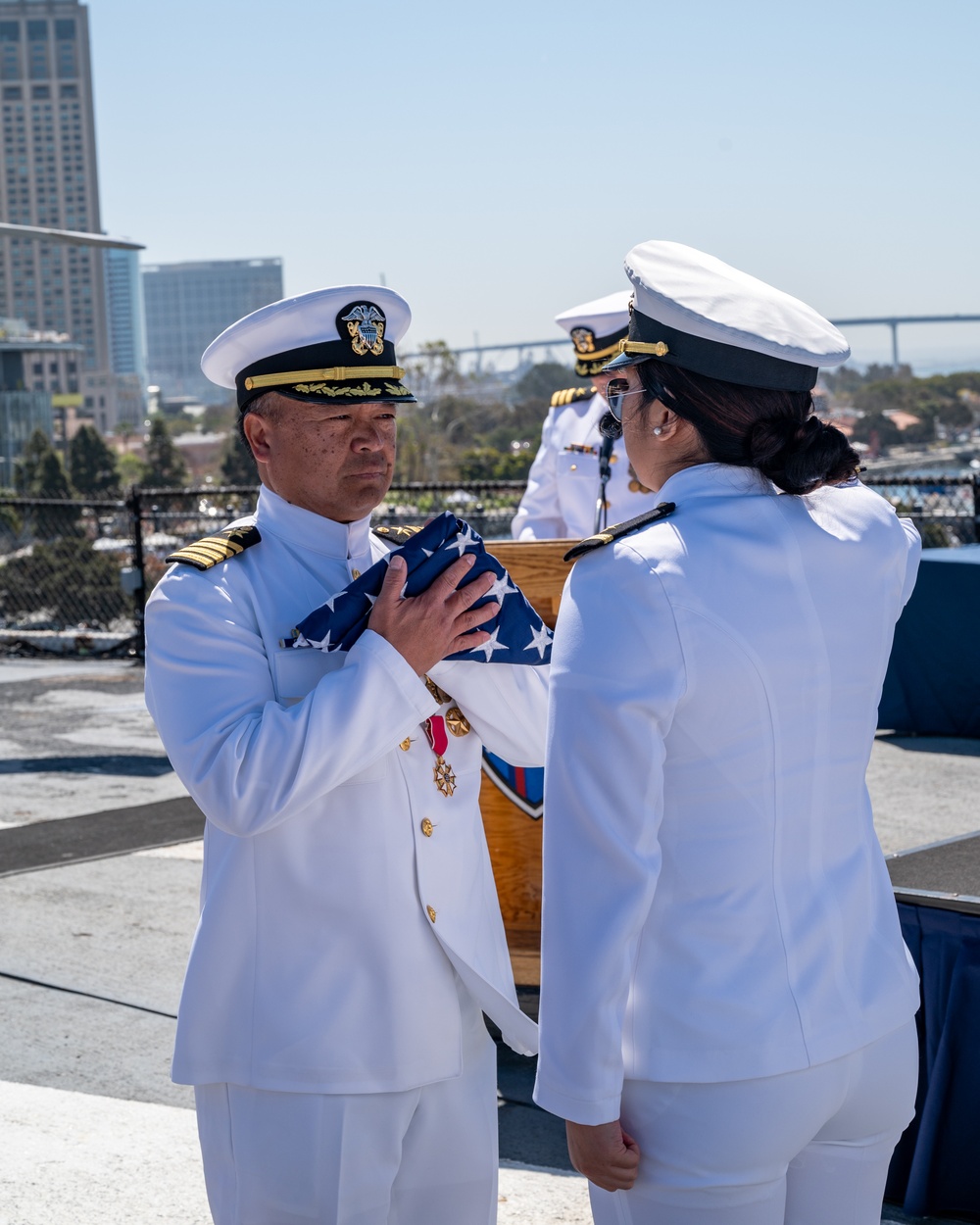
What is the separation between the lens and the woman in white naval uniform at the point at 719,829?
4.98 feet

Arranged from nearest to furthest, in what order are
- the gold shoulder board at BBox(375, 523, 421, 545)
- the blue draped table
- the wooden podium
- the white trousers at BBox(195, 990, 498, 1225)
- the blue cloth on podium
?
1. the white trousers at BBox(195, 990, 498, 1225)
2. the gold shoulder board at BBox(375, 523, 421, 545)
3. the blue cloth on podium
4. the wooden podium
5. the blue draped table

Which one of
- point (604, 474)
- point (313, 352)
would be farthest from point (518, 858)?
point (604, 474)

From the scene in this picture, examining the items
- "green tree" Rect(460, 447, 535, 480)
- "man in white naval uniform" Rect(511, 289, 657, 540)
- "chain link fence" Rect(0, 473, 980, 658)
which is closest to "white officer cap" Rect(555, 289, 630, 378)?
"man in white naval uniform" Rect(511, 289, 657, 540)

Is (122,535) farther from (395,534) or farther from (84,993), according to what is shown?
(395,534)

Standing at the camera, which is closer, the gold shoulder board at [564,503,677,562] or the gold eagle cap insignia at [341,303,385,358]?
the gold shoulder board at [564,503,677,562]

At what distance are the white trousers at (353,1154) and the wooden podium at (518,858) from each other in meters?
1.72

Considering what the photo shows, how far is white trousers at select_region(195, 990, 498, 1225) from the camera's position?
1803 millimetres

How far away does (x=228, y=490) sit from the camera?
11.8 meters

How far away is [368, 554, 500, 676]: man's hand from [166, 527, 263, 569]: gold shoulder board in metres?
0.26

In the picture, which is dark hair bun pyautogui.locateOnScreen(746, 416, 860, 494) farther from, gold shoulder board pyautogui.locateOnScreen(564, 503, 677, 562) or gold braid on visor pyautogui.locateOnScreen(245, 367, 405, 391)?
gold braid on visor pyautogui.locateOnScreen(245, 367, 405, 391)

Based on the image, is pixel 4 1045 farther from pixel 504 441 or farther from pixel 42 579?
pixel 504 441

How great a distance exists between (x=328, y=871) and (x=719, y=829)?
579 millimetres

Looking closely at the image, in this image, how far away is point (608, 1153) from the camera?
1532mm

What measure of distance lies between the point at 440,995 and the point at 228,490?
1019 cm
